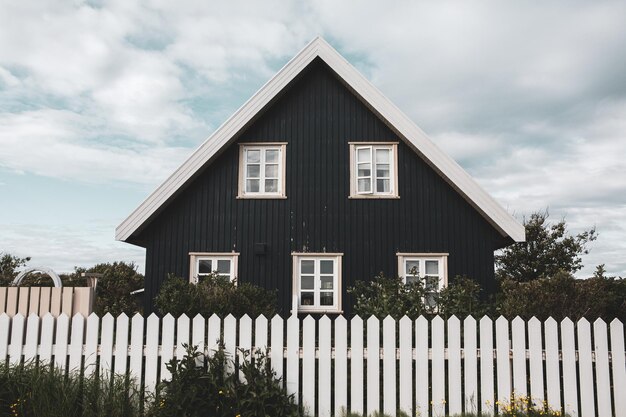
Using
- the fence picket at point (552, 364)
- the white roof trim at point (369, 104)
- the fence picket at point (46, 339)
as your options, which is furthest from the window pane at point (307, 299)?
the fence picket at point (552, 364)

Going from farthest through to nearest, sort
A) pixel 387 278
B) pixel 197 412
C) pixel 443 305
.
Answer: pixel 387 278, pixel 443 305, pixel 197 412

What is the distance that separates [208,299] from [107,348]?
2284 mm

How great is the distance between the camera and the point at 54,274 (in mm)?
11953

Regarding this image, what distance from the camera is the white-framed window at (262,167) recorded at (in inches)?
589

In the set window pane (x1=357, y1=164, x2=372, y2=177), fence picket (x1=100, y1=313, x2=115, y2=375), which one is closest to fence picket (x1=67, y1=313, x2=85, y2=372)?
fence picket (x1=100, y1=313, x2=115, y2=375)

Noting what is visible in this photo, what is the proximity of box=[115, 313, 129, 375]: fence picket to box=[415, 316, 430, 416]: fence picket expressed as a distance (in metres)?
4.14

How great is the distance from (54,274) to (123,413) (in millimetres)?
5007

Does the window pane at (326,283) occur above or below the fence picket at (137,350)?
above

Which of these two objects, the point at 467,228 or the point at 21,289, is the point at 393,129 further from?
the point at 21,289

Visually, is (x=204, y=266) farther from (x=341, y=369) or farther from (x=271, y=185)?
(x=341, y=369)

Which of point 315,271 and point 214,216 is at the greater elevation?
point 214,216

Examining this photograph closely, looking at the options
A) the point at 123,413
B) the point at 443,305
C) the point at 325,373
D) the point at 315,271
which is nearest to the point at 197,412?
the point at 123,413

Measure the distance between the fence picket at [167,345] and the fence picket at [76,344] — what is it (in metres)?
1.25

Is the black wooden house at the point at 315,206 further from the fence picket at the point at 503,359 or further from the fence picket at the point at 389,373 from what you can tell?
the fence picket at the point at 389,373
